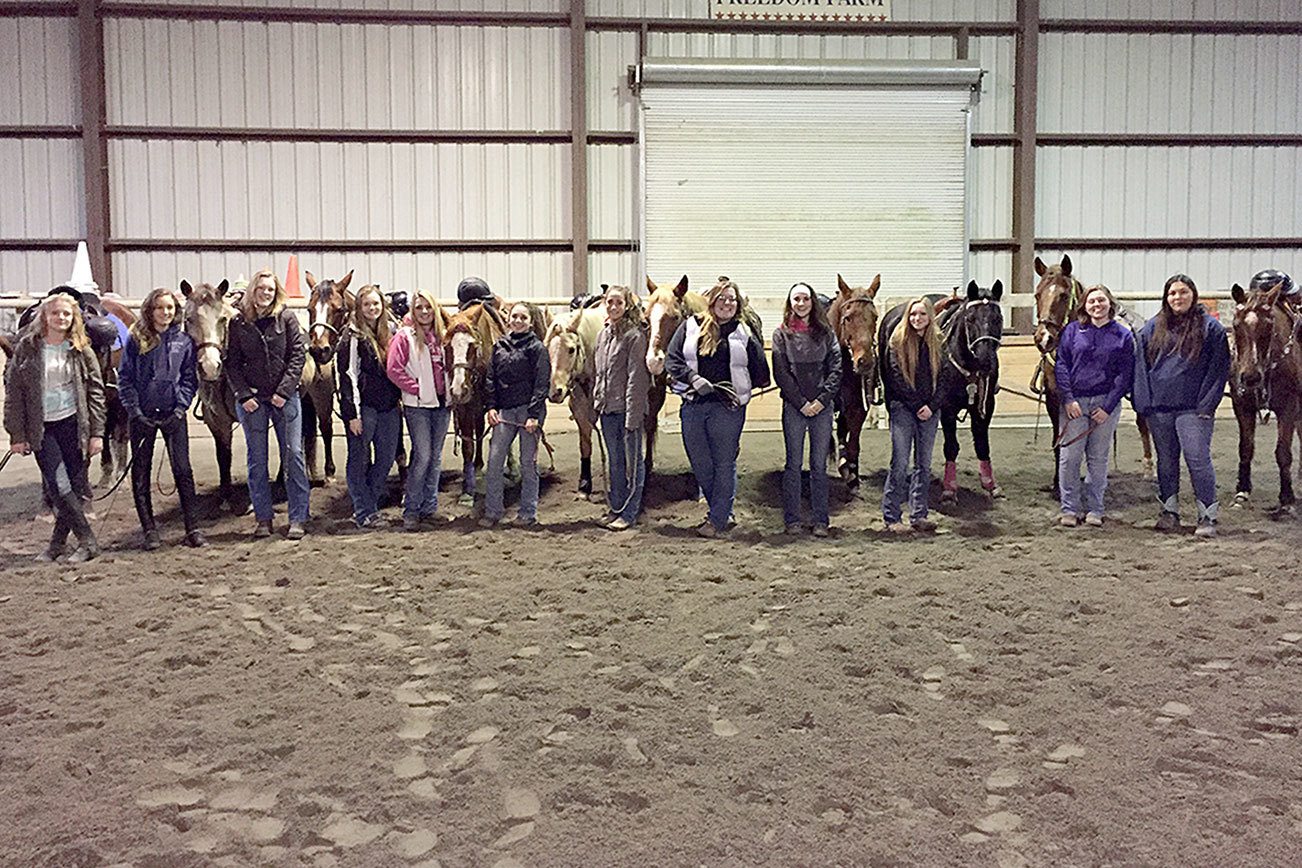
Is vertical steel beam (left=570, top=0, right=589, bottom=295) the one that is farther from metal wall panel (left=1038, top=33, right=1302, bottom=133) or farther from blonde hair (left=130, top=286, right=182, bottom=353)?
blonde hair (left=130, top=286, right=182, bottom=353)

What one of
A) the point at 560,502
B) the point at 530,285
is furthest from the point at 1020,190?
the point at 560,502

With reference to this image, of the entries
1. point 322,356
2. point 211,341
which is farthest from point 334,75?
point 211,341

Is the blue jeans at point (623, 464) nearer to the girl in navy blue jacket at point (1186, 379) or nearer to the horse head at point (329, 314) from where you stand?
the horse head at point (329, 314)

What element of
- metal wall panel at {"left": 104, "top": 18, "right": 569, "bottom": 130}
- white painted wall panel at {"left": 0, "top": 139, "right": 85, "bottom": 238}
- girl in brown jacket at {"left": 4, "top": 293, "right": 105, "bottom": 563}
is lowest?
girl in brown jacket at {"left": 4, "top": 293, "right": 105, "bottom": 563}

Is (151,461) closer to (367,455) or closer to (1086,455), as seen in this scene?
(367,455)

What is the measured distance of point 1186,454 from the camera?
696 centimetres

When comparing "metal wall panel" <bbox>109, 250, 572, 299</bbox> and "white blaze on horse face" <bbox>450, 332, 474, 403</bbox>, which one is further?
"metal wall panel" <bbox>109, 250, 572, 299</bbox>

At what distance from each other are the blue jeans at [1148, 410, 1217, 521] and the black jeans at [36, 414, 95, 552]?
274 inches

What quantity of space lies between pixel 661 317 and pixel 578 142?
768 centimetres

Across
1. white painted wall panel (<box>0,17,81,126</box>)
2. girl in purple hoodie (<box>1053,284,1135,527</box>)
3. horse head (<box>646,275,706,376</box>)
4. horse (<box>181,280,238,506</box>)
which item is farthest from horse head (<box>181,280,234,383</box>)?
white painted wall panel (<box>0,17,81,126</box>)

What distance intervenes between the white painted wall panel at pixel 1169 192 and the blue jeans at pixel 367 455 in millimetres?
10995

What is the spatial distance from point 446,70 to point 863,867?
13.5 meters

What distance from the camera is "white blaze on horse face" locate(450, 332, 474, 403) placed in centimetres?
744

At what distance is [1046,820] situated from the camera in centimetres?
325
